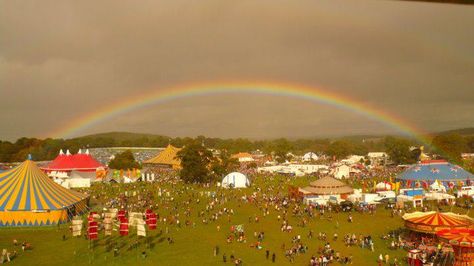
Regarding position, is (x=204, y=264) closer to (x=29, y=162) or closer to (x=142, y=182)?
(x=29, y=162)

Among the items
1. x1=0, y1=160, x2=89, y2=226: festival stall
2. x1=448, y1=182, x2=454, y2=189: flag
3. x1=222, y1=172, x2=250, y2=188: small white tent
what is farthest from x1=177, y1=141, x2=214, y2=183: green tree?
x1=448, y1=182, x2=454, y2=189: flag

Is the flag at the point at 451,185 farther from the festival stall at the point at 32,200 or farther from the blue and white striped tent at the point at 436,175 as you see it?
the festival stall at the point at 32,200

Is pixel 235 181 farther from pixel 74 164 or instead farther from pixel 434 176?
pixel 74 164

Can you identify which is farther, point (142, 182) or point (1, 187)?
point (142, 182)

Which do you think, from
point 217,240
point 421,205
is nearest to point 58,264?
point 217,240

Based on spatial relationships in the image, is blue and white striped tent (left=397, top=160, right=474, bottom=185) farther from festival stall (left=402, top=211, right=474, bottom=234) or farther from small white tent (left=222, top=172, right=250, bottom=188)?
festival stall (left=402, top=211, right=474, bottom=234)

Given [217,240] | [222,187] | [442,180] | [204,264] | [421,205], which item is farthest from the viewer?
[222,187]
